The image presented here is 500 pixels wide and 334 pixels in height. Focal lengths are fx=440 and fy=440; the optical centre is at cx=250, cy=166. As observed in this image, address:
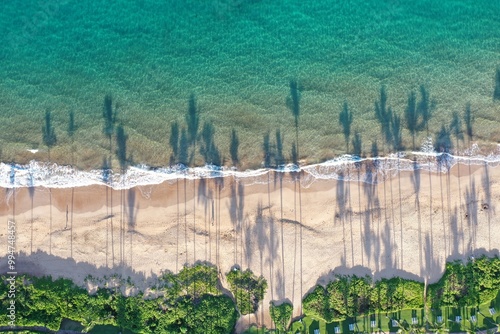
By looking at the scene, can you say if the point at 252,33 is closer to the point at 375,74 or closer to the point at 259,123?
the point at 259,123

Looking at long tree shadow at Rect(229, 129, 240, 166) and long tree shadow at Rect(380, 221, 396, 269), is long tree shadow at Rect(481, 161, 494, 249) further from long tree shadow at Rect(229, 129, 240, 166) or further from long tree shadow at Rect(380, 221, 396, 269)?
long tree shadow at Rect(229, 129, 240, 166)

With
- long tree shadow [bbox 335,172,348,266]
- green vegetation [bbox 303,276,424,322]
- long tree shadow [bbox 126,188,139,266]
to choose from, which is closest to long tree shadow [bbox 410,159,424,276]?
green vegetation [bbox 303,276,424,322]

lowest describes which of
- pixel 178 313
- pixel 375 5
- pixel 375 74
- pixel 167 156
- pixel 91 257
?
pixel 178 313

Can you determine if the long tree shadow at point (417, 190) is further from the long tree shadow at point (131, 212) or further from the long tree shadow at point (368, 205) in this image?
the long tree shadow at point (131, 212)

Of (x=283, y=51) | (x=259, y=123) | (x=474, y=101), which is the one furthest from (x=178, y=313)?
(x=474, y=101)

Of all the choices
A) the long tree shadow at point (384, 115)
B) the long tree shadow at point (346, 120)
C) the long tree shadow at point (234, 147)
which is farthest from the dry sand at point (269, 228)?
the long tree shadow at point (346, 120)
